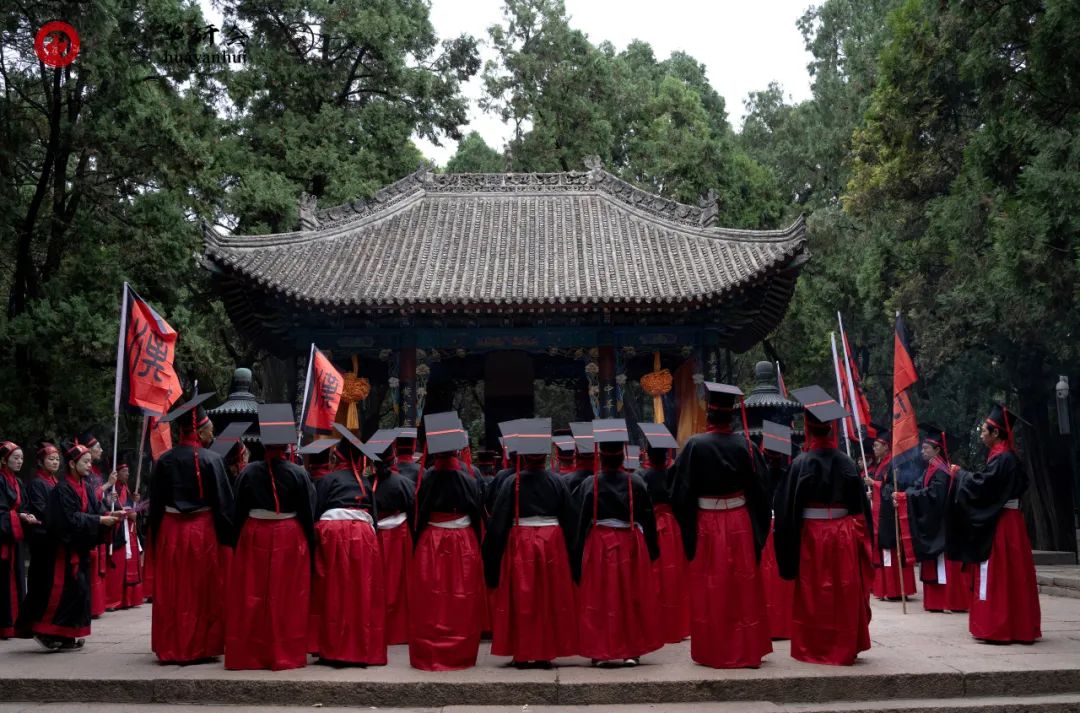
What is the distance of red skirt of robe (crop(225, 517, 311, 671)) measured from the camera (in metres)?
6.59

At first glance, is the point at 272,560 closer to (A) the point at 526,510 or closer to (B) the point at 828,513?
(A) the point at 526,510

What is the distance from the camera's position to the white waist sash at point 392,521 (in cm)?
742

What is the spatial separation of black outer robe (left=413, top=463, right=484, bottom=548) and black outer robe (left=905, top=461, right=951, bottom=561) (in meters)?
5.11

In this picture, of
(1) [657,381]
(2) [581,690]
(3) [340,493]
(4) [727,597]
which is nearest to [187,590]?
(3) [340,493]

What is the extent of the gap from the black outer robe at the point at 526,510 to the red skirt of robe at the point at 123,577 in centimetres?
566

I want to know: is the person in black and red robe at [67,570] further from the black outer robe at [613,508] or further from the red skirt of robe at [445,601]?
the black outer robe at [613,508]

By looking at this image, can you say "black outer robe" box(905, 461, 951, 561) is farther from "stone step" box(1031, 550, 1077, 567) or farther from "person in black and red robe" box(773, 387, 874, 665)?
"stone step" box(1031, 550, 1077, 567)

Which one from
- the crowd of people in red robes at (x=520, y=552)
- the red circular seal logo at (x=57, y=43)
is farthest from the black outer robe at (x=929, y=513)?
the red circular seal logo at (x=57, y=43)

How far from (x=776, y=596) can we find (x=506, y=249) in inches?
434

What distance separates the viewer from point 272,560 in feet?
22.0

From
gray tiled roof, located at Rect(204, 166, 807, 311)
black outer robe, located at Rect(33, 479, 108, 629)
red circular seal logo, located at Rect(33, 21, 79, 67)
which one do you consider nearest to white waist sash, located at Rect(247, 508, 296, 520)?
black outer robe, located at Rect(33, 479, 108, 629)

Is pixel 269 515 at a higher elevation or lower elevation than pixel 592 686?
higher

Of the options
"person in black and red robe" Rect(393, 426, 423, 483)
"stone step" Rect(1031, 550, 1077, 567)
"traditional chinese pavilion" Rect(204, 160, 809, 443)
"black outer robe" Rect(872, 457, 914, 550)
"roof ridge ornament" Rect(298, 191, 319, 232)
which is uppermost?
"roof ridge ornament" Rect(298, 191, 319, 232)

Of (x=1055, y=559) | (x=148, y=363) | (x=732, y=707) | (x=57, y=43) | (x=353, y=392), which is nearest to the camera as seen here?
(x=732, y=707)
